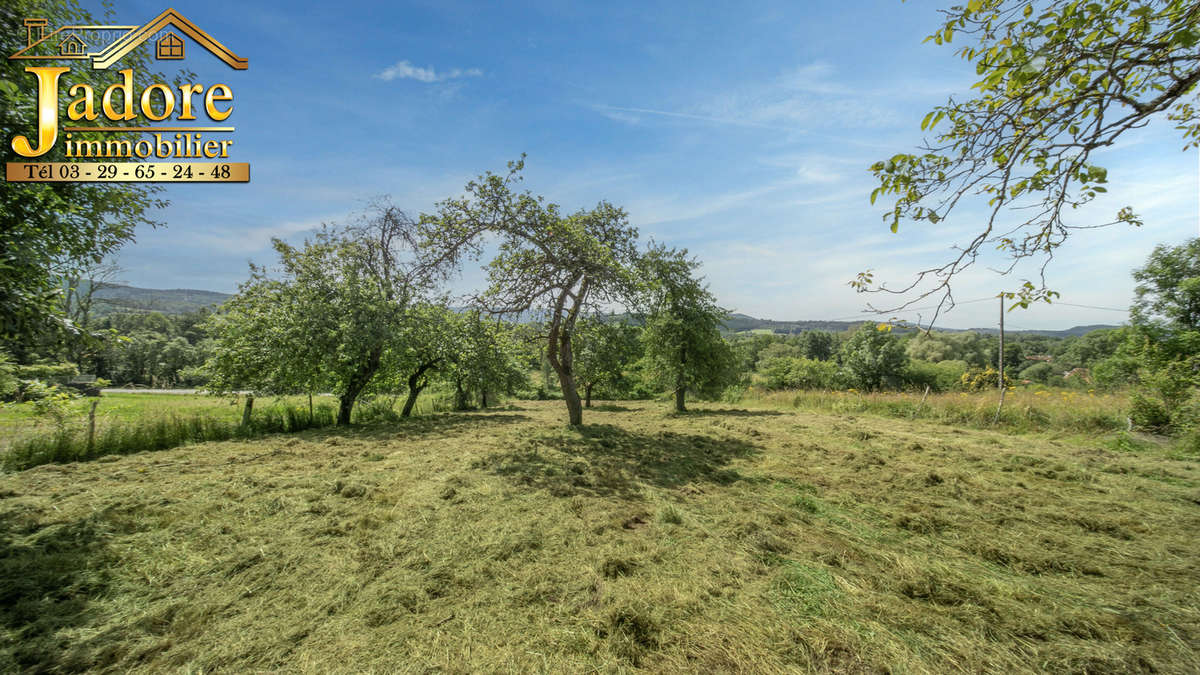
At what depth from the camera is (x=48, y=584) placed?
301cm

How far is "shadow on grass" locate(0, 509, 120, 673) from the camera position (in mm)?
2354

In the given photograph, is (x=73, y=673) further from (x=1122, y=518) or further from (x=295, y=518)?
(x=1122, y=518)

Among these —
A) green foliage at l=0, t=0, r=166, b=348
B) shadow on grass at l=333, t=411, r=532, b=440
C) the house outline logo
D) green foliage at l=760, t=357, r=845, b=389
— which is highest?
the house outline logo

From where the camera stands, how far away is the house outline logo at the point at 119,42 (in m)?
3.89

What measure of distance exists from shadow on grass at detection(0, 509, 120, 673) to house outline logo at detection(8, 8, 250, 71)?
479 centimetres

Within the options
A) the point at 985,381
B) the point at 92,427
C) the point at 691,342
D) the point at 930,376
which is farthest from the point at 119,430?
the point at 930,376

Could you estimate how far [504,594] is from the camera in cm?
303

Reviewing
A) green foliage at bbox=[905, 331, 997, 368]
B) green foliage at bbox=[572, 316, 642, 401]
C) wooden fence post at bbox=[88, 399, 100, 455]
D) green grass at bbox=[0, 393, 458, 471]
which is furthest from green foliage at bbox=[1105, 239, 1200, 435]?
green foliage at bbox=[905, 331, 997, 368]

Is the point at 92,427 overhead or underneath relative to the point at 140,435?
overhead

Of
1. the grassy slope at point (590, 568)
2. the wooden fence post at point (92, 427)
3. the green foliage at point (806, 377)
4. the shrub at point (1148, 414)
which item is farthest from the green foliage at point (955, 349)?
the wooden fence post at point (92, 427)

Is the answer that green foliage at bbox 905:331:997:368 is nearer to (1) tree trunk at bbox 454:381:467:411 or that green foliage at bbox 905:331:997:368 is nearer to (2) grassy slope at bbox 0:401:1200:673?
(1) tree trunk at bbox 454:381:467:411

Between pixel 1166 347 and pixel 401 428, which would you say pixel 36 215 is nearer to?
pixel 401 428

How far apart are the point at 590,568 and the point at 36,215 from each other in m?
6.99

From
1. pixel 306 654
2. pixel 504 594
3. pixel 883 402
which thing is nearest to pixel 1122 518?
pixel 504 594
